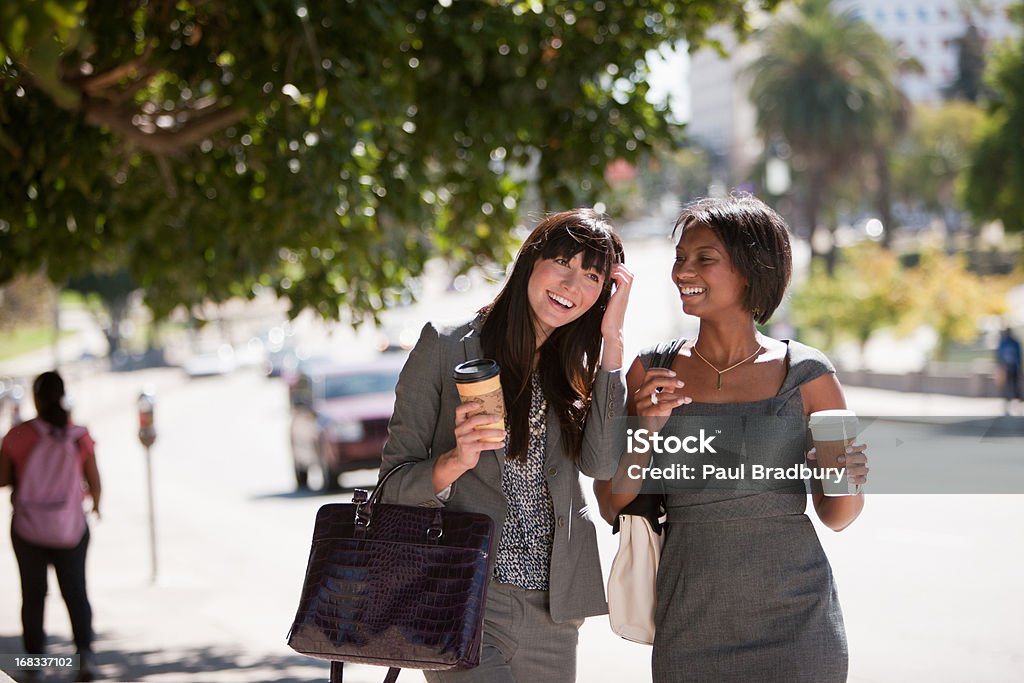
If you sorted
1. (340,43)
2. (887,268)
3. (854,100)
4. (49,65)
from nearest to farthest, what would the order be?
(49,65), (340,43), (887,268), (854,100)

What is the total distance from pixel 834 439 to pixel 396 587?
1177 mm

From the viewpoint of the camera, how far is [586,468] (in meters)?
3.56

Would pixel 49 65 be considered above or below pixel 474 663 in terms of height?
above

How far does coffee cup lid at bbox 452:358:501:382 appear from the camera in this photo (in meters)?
3.19

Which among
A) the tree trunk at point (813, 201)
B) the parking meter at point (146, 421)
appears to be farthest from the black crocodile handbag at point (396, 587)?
the tree trunk at point (813, 201)

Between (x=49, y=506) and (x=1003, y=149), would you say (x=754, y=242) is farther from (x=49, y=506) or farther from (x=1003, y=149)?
(x=1003, y=149)

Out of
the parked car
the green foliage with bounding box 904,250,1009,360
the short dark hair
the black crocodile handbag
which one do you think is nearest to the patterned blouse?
the black crocodile handbag

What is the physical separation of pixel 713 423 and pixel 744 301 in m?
0.34

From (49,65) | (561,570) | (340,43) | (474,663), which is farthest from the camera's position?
(340,43)

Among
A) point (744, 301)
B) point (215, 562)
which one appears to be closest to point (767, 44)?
point (215, 562)

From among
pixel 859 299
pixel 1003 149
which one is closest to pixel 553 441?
pixel 1003 149

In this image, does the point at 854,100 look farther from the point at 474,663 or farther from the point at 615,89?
the point at 474,663

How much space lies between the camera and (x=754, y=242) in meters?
3.60

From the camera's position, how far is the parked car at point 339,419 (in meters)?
17.9
